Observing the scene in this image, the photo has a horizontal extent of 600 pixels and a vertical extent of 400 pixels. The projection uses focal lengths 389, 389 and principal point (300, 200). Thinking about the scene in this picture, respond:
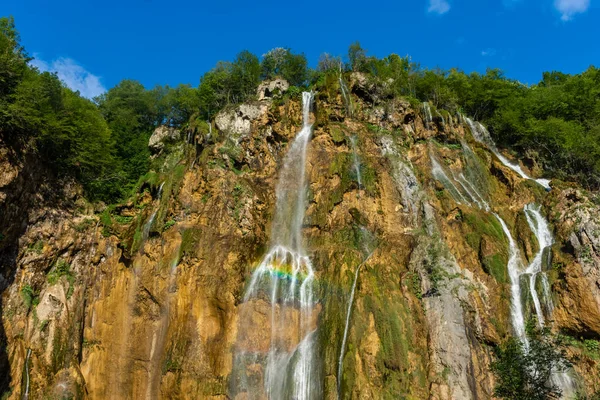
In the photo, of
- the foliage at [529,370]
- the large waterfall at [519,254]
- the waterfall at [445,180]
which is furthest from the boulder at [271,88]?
the foliage at [529,370]

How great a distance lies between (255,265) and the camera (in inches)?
877

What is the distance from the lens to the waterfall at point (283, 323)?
18.1 m

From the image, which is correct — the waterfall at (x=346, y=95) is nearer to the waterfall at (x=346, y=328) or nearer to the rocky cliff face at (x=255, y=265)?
the rocky cliff face at (x=255, y=265)

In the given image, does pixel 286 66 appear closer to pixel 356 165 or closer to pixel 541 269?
pixel 356 165

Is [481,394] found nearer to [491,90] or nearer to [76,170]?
[76,170]

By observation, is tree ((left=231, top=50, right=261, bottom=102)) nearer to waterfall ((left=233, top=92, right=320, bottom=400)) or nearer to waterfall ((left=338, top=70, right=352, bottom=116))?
waterfall ((left=338, top=70, right=352, bottom=116))

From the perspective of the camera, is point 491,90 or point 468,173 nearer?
point 468,173

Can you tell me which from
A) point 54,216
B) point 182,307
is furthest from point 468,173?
point 54,216

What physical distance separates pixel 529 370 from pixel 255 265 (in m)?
13.8

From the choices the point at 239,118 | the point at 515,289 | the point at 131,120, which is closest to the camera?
the point at 515,289

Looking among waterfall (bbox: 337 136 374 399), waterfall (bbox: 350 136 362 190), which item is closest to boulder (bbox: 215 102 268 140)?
waterfall (bbox: 350 136 362 190)

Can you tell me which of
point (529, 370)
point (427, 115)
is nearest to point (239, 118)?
point (427, 115)

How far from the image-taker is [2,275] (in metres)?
19.3

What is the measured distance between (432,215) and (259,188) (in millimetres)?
11154
